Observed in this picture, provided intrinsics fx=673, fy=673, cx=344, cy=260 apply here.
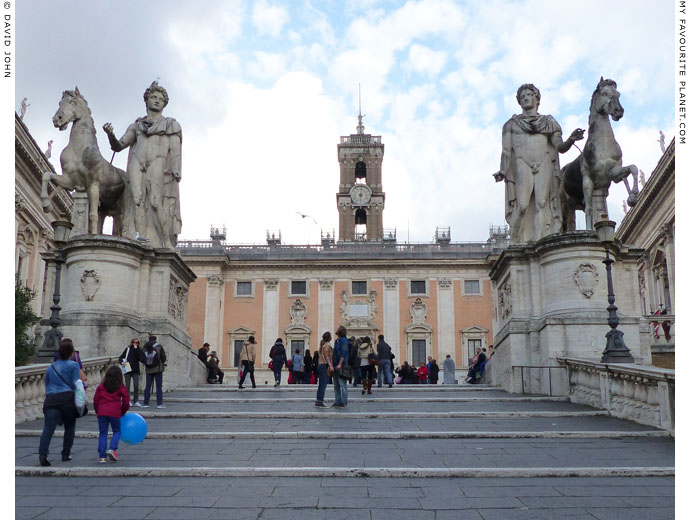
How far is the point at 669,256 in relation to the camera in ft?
127

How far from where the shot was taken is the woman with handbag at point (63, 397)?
25.5 feet

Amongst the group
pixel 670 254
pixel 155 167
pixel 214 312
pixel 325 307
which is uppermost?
pixel 670 254

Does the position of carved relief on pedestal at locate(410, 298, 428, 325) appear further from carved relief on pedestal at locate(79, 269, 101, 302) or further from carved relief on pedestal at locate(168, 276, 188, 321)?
carved relief on pedestal at locate(79, 269, 101, 302)

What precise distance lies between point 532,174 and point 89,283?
1073 centimetres

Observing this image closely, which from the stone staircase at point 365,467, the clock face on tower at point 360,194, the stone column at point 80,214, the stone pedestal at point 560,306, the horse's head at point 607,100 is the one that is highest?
the clock face on tower at point 360,194

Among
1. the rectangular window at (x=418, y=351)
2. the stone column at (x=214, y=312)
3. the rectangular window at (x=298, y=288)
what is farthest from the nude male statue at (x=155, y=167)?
the rectangular window at (x=418, y=351)

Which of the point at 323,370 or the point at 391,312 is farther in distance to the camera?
the point at 391,312

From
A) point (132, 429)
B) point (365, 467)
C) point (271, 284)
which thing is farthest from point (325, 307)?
point (365, 467)

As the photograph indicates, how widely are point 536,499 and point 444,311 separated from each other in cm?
4588

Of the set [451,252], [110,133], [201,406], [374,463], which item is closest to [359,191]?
[451,252]

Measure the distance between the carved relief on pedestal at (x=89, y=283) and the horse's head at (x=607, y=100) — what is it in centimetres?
1187

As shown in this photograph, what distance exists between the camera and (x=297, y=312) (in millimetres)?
51500

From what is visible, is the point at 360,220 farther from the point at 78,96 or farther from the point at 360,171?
the point at 78,96

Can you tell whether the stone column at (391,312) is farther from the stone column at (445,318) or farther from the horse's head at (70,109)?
the horse's head at (70,109)
